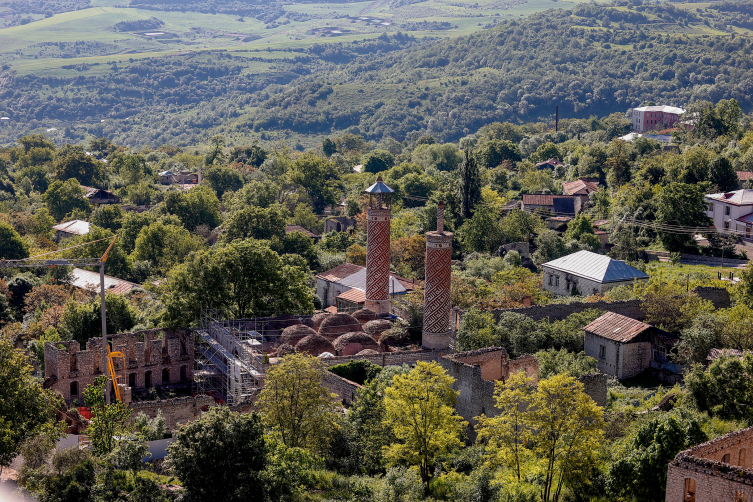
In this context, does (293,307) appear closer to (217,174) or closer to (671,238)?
(671,238)

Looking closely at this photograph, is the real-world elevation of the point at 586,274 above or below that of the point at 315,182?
above

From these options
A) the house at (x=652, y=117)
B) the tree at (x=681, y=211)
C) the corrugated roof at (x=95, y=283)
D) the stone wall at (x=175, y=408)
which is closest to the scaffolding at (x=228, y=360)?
the stone wall at (x=175, y=408)

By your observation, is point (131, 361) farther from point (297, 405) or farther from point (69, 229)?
point (69, 229)

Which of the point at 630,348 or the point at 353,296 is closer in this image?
the point at 630,348

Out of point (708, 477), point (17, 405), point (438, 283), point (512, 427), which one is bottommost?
point (512, 427)

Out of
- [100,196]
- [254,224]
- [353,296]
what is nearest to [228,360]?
[353,296]

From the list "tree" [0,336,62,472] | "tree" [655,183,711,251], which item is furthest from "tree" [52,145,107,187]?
"tree" [0,336,62,472]

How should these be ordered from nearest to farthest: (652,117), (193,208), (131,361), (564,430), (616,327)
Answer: (564,430)
(616,327)
(131,361)
(193,208)
(652,117)
